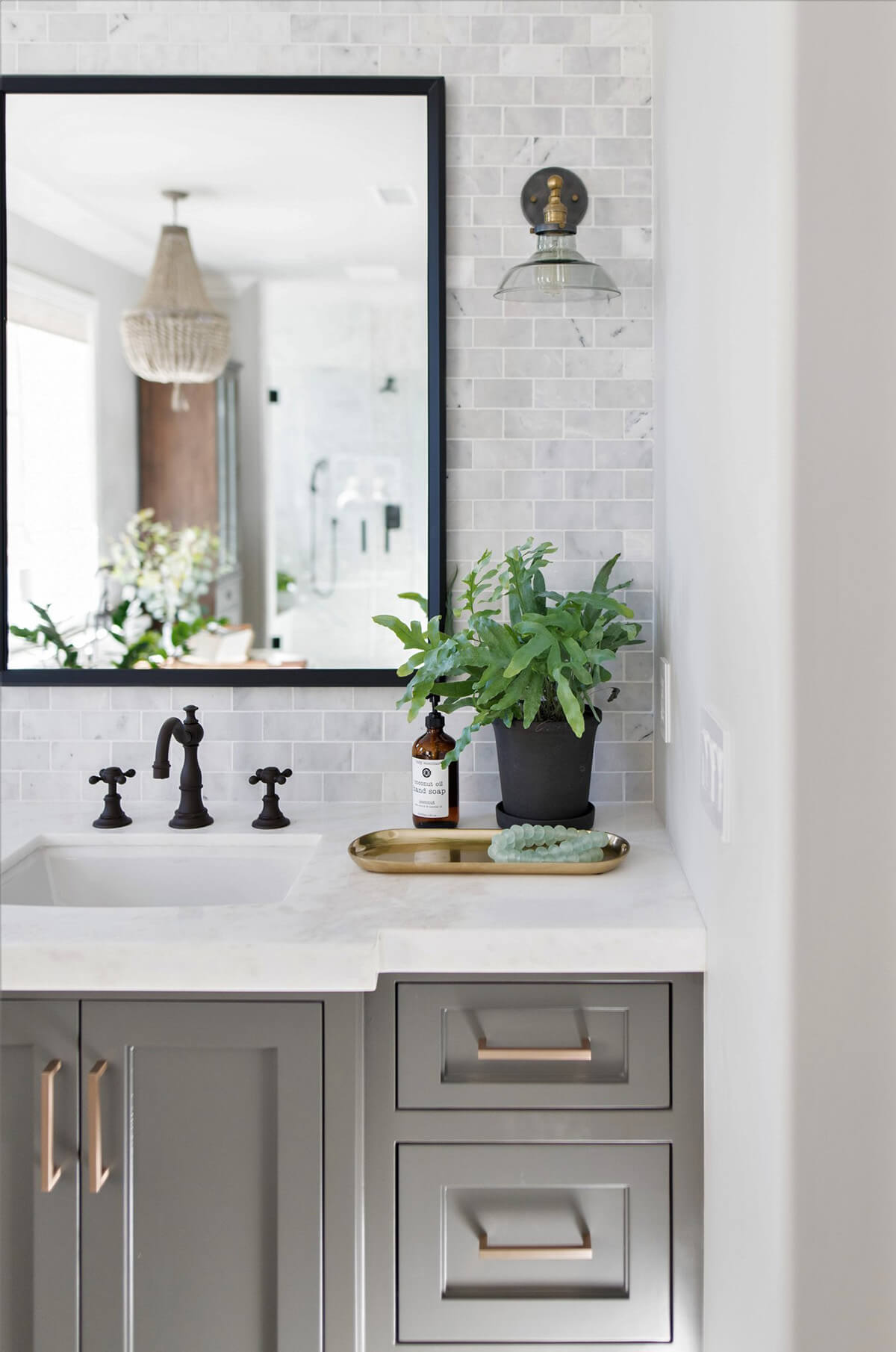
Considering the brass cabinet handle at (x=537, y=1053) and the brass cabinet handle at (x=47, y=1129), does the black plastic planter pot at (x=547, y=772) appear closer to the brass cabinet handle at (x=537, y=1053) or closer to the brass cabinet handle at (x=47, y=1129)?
the brass cabinet handle at (x=537, y=1053)

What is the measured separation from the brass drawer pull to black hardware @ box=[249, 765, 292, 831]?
2.32 feet

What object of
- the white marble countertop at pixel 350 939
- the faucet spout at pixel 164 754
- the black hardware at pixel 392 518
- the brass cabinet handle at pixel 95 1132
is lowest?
the brass cabinet handle at pixel 95 1132

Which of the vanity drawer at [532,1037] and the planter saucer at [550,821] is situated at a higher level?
the planter saucer at [550,821]

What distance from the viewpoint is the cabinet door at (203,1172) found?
1.44 metres

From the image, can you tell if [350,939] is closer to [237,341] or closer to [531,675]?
[531,675]

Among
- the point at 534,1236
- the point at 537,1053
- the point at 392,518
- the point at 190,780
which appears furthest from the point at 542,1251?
the point at 392,518

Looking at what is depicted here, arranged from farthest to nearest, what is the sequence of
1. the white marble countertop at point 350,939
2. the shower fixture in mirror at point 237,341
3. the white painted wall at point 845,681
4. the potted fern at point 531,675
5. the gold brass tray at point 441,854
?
the shower fixture in mirror at point 237,341 < the potted fern at point 531,675 < the gold brass tray at point 441,854 < the white marble countertop at point 350,939 < the white painted wall at point 845,681

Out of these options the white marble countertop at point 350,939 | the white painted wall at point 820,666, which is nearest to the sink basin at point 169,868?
the white marble countertop at point 350,939

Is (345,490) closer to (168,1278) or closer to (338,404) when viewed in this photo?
(338,404)

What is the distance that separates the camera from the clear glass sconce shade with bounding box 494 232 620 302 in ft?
5.92

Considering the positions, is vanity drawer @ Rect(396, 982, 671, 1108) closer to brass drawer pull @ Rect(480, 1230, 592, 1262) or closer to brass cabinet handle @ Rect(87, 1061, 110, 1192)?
brass drawer pull @ Rect(480, 1230, 592, 1262)

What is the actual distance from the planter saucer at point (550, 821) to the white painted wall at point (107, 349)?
2.71 ft

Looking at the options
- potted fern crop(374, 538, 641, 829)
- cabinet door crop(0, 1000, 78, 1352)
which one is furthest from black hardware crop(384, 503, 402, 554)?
cabinet door crop(0, 1000, 78, 1352)

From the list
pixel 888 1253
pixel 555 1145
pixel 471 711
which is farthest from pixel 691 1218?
pixel 471 711
